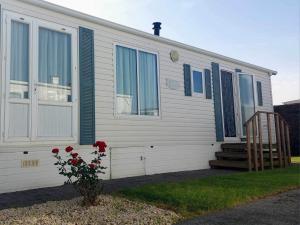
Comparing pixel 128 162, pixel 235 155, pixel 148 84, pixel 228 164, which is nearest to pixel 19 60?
pixel 128 162

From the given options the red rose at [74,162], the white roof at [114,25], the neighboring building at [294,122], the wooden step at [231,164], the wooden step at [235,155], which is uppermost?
Result: the white roof at [114,25]

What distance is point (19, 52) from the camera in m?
6.12

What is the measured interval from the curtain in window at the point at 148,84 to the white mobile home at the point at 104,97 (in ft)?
0.08

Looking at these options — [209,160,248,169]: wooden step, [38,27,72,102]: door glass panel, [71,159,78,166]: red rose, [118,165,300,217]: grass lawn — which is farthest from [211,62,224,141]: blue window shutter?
[71,159,78,166]: red rose

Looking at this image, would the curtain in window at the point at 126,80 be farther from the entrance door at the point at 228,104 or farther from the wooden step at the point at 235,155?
the entrance door at the point at 228,104

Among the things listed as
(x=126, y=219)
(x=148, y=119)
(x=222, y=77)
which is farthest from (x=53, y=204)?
(x=222, y=77)

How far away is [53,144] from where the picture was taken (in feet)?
21.0

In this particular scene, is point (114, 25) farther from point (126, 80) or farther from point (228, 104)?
point (228, 104)

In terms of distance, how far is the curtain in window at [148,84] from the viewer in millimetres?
8202

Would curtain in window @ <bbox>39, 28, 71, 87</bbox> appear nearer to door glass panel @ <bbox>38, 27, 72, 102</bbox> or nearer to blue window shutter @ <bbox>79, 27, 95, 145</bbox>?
door glass panel @ <bbox>38, 27, 72, 102</bbox>

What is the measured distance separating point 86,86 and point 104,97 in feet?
1.63

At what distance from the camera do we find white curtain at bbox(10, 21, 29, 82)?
6.02 meters

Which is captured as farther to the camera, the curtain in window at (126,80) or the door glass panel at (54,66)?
the curtain in window at (126,80)

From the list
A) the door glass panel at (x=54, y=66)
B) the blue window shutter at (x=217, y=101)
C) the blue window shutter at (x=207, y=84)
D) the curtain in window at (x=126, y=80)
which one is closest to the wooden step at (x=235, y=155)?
the blue window shutter at (x=217, y=101)
